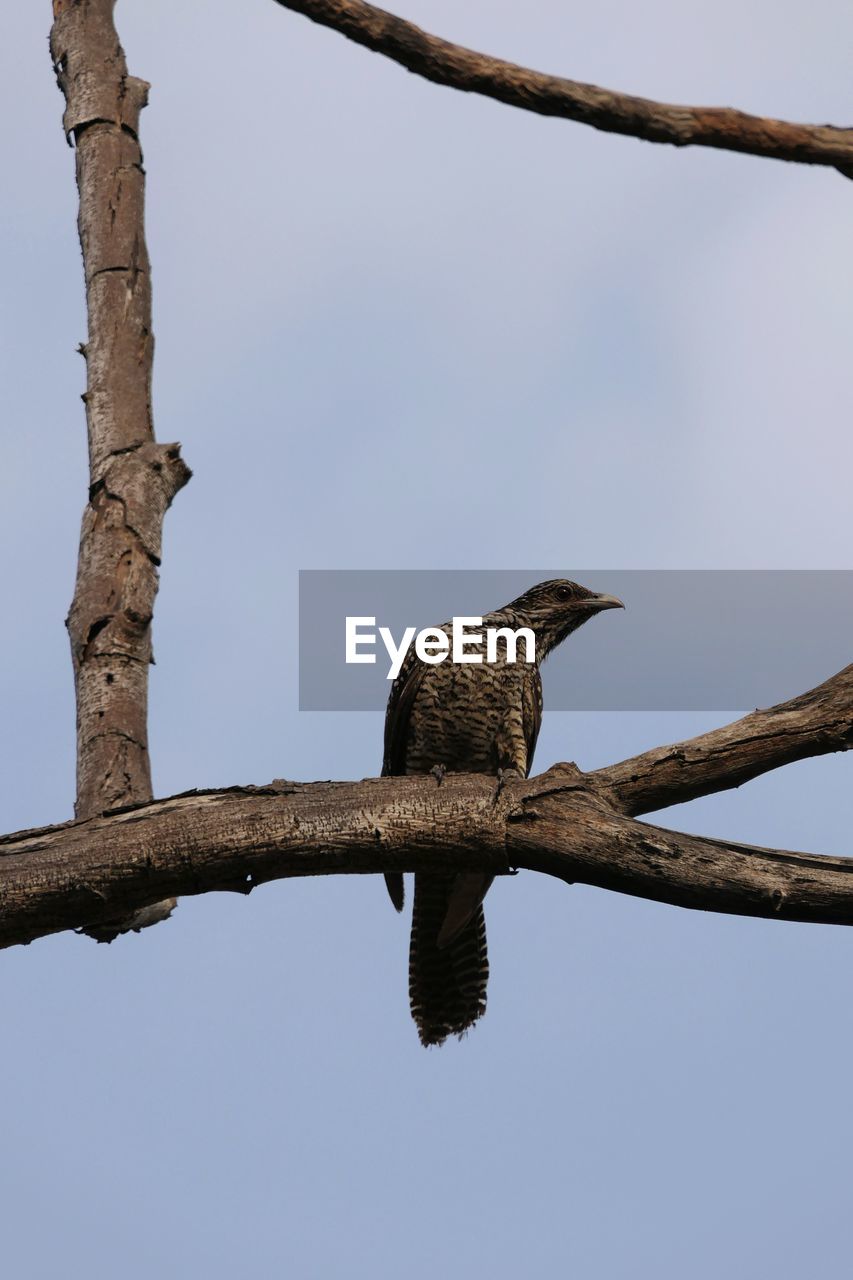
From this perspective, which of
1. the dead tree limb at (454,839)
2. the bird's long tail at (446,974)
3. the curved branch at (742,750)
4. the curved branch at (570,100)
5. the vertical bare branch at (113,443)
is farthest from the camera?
the bird's long tail at (446,974)

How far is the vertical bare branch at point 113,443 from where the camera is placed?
6102 mm

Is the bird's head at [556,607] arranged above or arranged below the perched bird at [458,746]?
above

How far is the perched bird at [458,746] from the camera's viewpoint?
6949mm

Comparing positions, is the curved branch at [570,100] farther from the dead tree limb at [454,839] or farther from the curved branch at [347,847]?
the curved branch at [347,847]

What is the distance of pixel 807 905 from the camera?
444 cm

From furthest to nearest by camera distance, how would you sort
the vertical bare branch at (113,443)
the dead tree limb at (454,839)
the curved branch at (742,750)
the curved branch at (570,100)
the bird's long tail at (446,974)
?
the bird's long tail at (446,974)
the vertical bare branch at (113,443)
the curved branch at (742,750)
the dead tree limb at (454,839)
the curved branch at (570,100)

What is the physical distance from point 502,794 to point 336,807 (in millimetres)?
561

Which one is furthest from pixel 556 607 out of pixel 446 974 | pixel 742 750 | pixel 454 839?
pixel 454 839

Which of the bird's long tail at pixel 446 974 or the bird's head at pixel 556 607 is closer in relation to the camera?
the bird's long tail at pixel 446 974

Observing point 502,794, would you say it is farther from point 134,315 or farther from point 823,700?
point 134,315

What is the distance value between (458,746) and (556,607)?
1.09 m

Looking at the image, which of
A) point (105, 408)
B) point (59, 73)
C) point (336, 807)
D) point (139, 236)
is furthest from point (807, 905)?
point (59, 73)

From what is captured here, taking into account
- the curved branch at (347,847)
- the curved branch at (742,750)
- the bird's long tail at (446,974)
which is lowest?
the bird's long tail at (446,974)

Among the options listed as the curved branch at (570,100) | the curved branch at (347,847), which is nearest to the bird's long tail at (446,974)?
the curved branch at (347,847)
